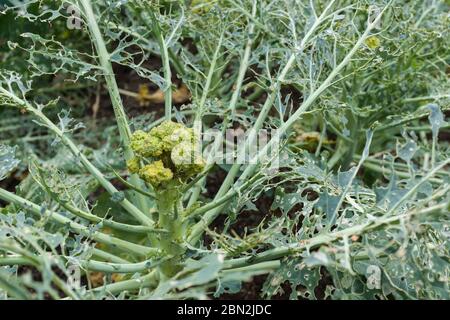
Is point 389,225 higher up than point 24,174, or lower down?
lower down

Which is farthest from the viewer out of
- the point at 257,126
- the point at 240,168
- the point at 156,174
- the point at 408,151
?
the point at 240,168

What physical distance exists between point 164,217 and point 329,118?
0.66 metres

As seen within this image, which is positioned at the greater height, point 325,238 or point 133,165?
Result: point 133,165

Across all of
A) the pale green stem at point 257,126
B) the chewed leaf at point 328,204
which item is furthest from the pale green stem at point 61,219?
the chewed leaf at point 328,204

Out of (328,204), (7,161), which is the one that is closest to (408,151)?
(328,204)

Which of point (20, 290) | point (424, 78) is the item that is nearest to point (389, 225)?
point (20, 290)

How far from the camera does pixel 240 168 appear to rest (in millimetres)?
1443

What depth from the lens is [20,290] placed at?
30.7 inches

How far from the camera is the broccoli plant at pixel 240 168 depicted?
0.94m

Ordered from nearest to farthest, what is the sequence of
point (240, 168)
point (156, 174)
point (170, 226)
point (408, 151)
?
point (408, 151) < point (156, 174) < point (170, 226) < point (240, 168)

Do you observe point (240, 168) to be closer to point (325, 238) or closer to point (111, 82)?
point (111, 82)

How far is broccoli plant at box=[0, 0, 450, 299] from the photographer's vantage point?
94 cm

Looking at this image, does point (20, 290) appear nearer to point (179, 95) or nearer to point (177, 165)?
point (177, 165)

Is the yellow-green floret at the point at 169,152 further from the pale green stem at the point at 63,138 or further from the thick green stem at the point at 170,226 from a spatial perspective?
the pale green stem at the point at 63,138
